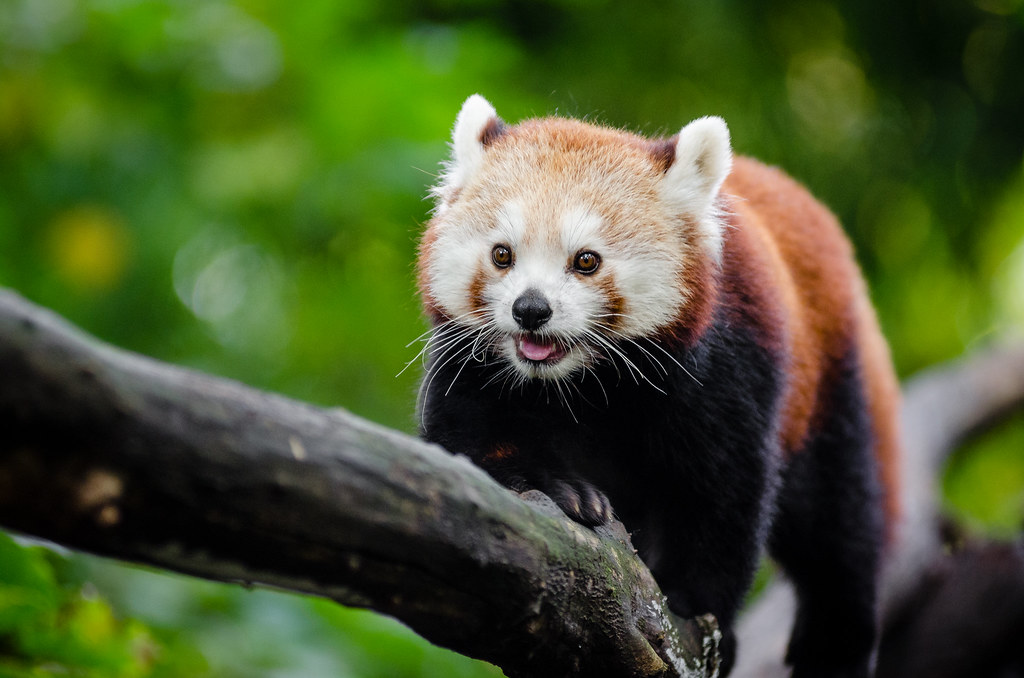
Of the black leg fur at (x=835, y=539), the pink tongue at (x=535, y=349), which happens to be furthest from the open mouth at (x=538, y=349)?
the black leg fur at (x=835, y=539)

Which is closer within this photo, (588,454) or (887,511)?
(588,454)

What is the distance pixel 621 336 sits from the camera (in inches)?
105

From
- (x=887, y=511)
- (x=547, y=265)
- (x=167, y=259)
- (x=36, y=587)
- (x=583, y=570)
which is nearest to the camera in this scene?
(x=36, y=587)

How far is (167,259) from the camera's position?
15.3 ft

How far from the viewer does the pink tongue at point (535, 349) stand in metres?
2.60

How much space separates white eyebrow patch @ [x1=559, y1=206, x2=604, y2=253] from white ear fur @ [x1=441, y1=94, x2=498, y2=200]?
442 millimetres

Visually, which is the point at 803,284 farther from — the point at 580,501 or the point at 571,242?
the point at 580,501

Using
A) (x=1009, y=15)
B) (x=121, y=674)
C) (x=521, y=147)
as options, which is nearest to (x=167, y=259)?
(x=521, y=147)

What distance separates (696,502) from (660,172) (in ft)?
3.27

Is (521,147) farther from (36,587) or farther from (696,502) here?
(36,587)

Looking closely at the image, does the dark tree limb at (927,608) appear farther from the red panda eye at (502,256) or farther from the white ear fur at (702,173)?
the red panda eye at (502,256)

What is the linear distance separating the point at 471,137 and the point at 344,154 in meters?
1.82

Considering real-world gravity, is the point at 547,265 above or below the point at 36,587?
above

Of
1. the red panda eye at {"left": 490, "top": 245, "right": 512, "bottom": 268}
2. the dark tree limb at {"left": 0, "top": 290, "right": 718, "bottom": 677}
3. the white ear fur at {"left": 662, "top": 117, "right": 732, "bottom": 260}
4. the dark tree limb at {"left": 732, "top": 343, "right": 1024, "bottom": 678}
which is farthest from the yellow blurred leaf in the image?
the dark tree limb at {"left": 732, "top": 343, "right": 1024, "bottom": 678}
